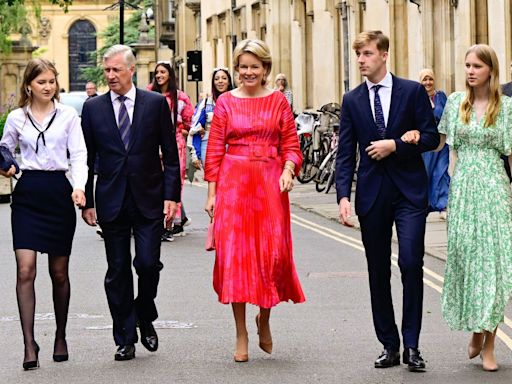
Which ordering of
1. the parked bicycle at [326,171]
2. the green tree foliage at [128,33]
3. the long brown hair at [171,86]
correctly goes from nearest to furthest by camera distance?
the long brown hair at [171,86] → the parked bicycle at [326,171] → the green tree foliage at [128,33]

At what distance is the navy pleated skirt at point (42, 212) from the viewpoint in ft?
31.7

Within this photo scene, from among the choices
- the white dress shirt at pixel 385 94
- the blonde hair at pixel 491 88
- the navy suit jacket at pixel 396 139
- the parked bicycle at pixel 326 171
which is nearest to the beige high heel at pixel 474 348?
the navy suit jacket at pixel 396 139

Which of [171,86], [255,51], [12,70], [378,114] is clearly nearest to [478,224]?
[378,114]

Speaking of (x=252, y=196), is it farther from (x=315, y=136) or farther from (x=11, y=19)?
(x=11, y=19)

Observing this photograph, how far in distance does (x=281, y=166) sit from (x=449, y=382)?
1727mm

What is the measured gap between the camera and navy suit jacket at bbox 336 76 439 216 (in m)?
9.41

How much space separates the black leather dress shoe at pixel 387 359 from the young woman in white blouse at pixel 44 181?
5.90 ft

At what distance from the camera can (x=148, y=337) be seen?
10016 mm

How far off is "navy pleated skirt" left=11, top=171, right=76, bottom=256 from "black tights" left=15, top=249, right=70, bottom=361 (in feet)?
0.21

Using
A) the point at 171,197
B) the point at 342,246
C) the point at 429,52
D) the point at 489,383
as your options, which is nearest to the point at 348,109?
the point at 171,197

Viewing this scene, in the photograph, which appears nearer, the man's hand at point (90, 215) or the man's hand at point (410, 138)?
the man's hand at point (410, 138)

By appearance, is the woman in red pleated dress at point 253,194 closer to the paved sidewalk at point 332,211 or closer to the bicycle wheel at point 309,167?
the paved sidewalk at point 332,211

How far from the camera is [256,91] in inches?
384

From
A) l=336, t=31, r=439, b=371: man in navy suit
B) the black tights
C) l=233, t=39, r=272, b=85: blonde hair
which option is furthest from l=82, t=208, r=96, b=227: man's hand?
l=336, t=31, r=439, b=371: man in navy suit
